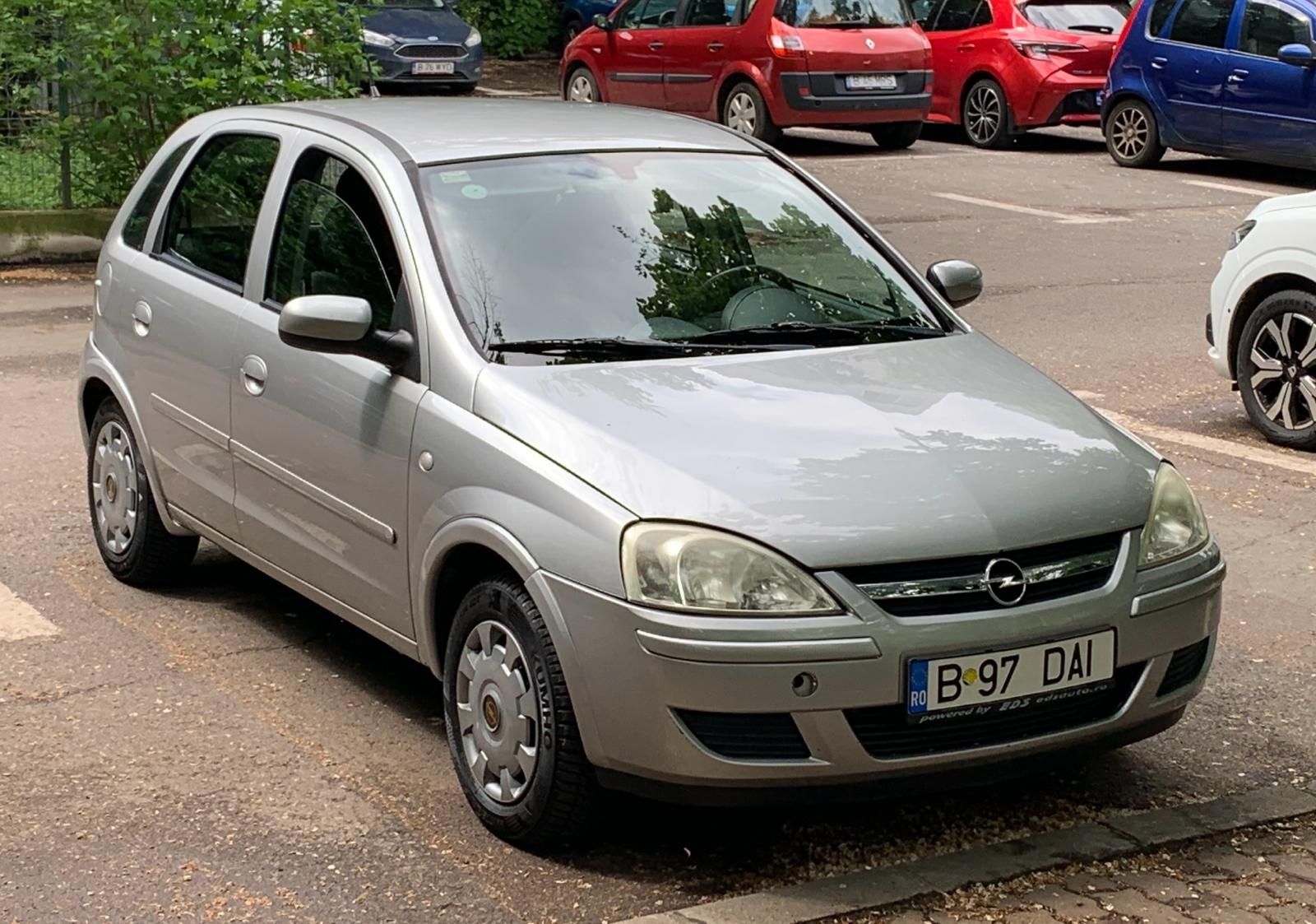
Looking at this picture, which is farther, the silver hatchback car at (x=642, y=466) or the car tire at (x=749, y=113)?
the car tire at (x=749, y=113)

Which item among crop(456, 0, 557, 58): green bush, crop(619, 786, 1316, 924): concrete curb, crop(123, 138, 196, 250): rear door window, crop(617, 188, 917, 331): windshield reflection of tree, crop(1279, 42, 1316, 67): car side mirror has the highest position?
crop(617, 188, 917, 331): windshield reflection of tree

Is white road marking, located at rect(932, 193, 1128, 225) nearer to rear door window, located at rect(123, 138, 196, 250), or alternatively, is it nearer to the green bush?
rear door window, located at rect(123, 138, 196, 250)

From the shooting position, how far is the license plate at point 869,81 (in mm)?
20139

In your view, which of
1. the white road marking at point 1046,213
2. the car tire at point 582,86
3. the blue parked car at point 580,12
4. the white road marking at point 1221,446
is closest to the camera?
the white road marking at point 1221,446

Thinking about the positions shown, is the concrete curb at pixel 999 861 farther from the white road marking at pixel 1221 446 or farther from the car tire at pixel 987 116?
the car tire at pixel 987 116

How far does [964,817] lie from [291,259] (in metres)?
2.45

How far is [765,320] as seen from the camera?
5293 millimetres

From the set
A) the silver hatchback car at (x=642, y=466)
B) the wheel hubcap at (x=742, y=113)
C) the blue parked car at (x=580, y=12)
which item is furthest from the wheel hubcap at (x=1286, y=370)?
the blue parked car at (x=580, y=12)

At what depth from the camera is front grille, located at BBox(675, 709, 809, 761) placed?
4.20 m

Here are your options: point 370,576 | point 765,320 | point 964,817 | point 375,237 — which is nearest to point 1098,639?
point 964,817

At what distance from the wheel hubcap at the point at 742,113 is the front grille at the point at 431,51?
5.31m

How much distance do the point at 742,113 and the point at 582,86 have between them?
2.80m

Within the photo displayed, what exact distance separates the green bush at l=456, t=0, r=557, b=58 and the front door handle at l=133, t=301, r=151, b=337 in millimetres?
25872

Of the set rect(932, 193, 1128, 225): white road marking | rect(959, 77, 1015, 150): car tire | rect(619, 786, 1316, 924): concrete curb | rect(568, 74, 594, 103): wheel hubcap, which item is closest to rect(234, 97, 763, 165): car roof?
rect(619, 786, 1316, 924): concrete curb
